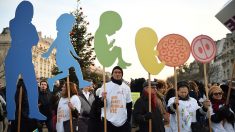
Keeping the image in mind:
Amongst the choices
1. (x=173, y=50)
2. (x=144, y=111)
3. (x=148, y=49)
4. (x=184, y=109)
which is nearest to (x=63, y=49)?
(x=148, y=49)

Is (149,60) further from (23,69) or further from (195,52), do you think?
(23,69)

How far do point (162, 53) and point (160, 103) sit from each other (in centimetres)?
102

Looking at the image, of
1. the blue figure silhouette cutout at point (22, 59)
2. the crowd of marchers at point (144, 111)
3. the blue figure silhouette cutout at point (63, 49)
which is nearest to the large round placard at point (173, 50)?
the crowd of marchers at point (144, 111)

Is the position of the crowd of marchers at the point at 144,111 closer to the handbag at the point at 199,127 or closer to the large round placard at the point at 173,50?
the handbag at the point at 199,127

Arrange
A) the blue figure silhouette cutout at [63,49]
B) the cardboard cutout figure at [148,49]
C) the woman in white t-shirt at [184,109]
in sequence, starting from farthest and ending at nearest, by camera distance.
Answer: the cardboard cutout figure at [148,49], the blue figure silhouette cutout at [63,49], the woman in white t-shirt at [184,109]

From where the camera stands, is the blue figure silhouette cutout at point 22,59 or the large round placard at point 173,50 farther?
the large round placard at point 173,50

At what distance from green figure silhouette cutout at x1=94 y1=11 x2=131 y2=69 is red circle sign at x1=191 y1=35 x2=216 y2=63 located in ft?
5.13

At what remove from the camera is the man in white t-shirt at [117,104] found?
738 centimetres

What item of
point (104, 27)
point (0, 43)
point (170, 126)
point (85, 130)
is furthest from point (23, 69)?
point (0, 43)

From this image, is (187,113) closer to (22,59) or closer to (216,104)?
(216,104)

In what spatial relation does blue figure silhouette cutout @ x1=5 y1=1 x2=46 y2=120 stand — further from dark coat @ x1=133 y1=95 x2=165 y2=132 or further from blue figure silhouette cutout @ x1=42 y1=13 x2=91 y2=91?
dark coat @ x1=133 y1=95 x2=165 y2=132

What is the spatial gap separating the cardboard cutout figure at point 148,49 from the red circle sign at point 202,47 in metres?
0.75

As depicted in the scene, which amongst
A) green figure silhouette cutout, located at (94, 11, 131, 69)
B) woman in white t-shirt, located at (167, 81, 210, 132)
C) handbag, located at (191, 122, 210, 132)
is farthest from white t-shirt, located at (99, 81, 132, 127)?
handbag, located at (191, 122, 210, 132)

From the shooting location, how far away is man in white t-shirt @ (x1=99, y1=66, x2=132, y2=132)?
738cm
